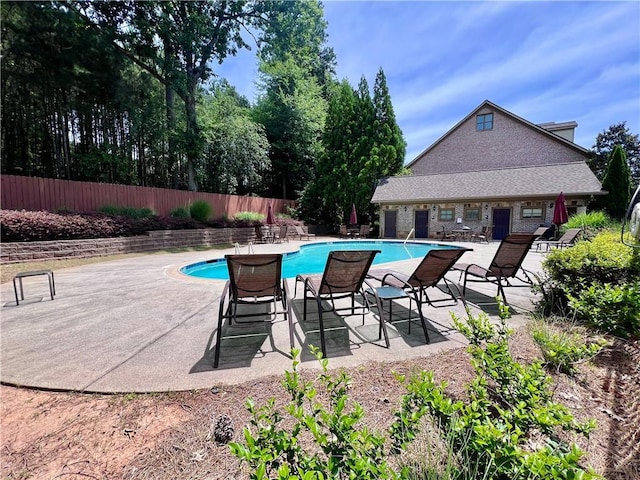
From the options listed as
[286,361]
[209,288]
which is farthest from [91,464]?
[209,288]

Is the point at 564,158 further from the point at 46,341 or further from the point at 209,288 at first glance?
the point at 46,341

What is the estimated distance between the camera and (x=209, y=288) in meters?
5.11

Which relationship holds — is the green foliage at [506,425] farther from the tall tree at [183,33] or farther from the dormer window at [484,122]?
the dormer window at [484,122]

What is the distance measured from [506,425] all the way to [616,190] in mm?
20127

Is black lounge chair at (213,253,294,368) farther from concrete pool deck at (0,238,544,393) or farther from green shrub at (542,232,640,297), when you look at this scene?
green shrub at (542,232,640,297)

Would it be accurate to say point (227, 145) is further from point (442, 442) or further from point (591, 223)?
point (442, 442)

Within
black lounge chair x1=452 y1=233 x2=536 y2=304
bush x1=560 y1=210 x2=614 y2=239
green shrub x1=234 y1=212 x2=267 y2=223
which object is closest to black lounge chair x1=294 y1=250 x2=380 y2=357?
black lounge chair x1=452 y1=233 x2=536 y2=304

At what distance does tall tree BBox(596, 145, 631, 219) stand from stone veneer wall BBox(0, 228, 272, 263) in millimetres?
18886

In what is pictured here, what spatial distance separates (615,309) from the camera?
2637 mm

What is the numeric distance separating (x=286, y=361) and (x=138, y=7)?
18728 millimetres

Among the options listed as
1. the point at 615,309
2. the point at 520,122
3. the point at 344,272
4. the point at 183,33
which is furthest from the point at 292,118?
the point at 615,309

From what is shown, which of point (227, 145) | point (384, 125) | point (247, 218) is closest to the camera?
point (247, 218)

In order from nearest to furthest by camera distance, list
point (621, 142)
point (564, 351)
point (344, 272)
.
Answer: point (564, 351), point (344, 272), point (621, 142)

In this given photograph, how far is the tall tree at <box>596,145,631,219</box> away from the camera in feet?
47.8
